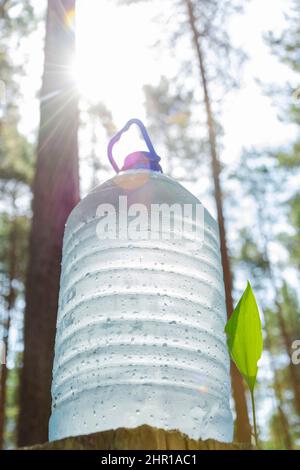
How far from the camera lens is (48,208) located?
148 inches

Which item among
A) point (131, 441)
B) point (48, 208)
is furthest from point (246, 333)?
point (48, 208)

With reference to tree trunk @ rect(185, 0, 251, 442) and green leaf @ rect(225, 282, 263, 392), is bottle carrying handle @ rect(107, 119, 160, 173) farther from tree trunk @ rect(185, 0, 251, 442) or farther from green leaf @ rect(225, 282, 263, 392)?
tree trunk @ rect(185, 0, 251, 442)

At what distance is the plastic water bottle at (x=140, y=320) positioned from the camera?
4.94ft

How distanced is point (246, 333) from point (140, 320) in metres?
0.51

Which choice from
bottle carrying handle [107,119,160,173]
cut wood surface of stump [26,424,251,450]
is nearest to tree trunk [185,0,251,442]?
bottle carrying handle [107,119,160,173]

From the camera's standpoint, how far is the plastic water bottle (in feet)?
4.94

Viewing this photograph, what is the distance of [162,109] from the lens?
57.7 feet

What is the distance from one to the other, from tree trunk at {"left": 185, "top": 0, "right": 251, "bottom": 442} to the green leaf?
8128 mm

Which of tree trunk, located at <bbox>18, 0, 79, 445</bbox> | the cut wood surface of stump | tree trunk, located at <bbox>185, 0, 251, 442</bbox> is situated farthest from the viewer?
tree trunk, located at <bbox>185, 0, 251, 442</bbox>

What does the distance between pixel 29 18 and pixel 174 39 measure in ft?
15.6

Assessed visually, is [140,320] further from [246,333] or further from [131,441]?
[131,441]

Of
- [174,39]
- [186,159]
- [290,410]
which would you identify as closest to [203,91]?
[174,39]

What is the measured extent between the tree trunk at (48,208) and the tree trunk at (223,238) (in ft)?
20.7
